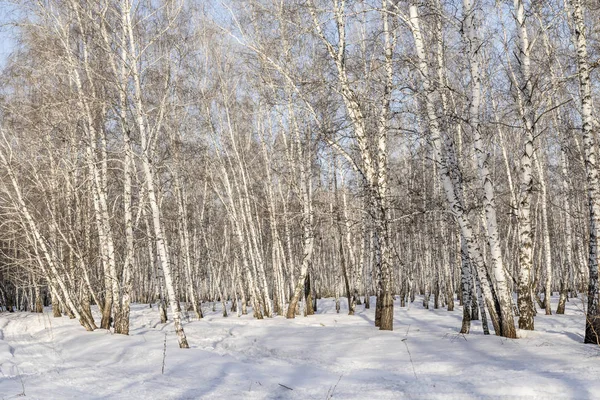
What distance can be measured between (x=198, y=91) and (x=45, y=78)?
5.71 meters

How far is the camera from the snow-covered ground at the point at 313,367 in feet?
20.6

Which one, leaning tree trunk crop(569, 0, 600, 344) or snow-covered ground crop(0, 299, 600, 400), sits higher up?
leaning tree trunk crop(569, 0, 600, 344)

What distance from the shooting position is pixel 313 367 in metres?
8.55

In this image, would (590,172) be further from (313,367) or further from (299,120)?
(299,120)

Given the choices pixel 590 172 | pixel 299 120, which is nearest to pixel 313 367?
pixel 590 172

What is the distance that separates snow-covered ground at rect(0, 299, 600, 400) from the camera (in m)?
6.27

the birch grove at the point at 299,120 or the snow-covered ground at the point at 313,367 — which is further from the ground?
the birch grove at the point at 299,120

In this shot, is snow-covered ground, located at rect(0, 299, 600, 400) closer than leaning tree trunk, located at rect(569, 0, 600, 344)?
Yes

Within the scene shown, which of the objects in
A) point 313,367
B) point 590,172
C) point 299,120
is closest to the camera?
point 313,367

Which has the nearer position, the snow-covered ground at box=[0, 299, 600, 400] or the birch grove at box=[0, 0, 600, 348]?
the snow-covered ground at box=[0, 299, 600, 400]

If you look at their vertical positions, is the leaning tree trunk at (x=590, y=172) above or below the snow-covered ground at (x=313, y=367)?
above

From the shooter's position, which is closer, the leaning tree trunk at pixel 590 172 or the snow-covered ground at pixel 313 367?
the snow-covered ground at pixel 313 367

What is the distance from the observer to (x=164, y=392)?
21.4 ft

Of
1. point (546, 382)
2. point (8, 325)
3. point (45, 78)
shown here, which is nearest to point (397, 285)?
point (8, 325)
